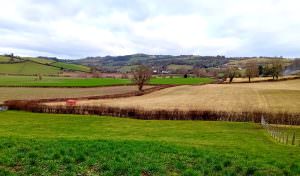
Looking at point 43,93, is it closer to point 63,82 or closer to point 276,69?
point 63,82

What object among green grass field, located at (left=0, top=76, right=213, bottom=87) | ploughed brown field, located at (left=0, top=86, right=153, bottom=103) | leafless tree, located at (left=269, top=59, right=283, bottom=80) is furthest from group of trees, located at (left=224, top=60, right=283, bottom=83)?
ploughed brown field, located at (left=0, top=86, right=153, bottom=103)

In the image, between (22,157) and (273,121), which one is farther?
(273,121)

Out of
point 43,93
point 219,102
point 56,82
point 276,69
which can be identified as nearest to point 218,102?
point 219,102

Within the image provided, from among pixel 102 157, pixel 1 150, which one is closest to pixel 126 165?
pixel 102 157

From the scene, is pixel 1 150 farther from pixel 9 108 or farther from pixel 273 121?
pixel 9 108

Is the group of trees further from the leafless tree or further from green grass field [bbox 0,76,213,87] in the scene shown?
green grass field [bbox 0,76,213,87]

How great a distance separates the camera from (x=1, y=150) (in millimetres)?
16938

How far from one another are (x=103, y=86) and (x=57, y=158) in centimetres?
11791

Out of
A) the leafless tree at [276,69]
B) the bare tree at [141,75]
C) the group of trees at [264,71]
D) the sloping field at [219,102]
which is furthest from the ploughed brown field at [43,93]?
the leafless tree at [276,69]

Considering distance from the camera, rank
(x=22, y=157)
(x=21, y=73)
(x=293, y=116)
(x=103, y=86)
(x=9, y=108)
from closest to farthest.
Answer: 1. (x=22, y=157)
2. (x=293, y=116)
3. (x=9, y=108)
4. (x=103, y=86)
5. (x=21, y=73)

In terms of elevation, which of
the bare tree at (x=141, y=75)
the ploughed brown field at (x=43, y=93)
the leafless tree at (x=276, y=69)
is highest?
the leafless tree at (x=276, y=69)

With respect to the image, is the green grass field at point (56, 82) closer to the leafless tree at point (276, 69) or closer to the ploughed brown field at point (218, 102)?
the ploughed brown field at point (218, 102)

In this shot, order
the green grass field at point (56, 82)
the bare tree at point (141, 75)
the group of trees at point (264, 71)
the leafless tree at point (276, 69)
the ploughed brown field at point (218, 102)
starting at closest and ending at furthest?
Result: the ploughed brown field at point (218, 102) < the bare tree at point (141, 75) < the green grass field at point (56, 82) < the leafless tree at point (276, 69) < the group of trees at point (264, 71)

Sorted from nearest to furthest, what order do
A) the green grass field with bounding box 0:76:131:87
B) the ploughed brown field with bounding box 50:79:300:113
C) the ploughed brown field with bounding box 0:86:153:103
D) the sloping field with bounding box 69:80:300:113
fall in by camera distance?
1. the ploughed brown field with bounding box 50:79:300:113
2. the sloping field with bounding box 69:80:300:113
3. the ploughed brown field with bounding box 0:86:153:103
4. the green grass field with bounding box 0:76:131:87
